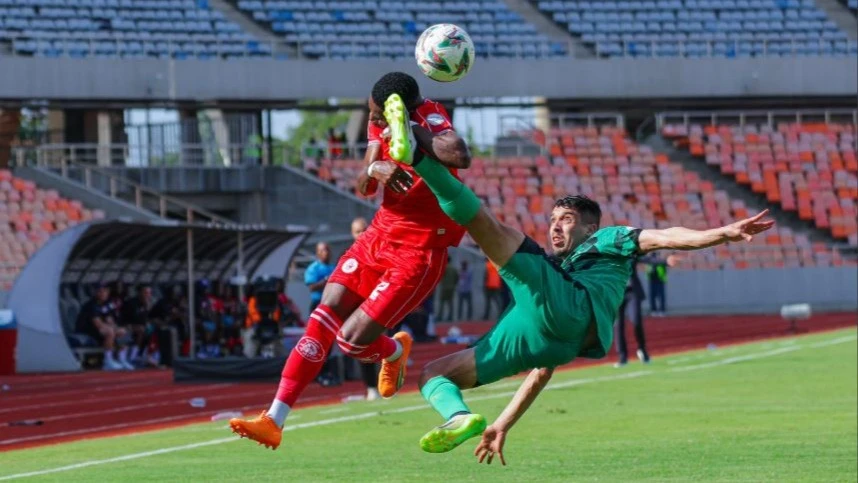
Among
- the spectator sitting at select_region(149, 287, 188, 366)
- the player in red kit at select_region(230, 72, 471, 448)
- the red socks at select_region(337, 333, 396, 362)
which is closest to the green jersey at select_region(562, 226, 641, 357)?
the player in red kit at select_region(230, 72, 471, 448)

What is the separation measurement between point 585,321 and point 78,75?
108 ft

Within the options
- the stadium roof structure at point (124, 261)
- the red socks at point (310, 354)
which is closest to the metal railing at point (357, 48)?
the stadium roof structure at point (124, 261)

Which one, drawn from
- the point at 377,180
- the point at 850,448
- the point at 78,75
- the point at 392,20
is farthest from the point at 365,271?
the point at 392,20

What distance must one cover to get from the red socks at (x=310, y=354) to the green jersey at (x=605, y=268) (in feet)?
5.91

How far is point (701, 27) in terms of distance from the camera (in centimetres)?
4703

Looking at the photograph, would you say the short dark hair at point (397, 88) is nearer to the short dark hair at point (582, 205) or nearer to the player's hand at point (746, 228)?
the short dark hair at point (582, 205)

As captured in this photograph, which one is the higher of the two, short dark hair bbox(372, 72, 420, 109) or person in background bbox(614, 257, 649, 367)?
short dark hair bbox(372, 72, 420, 109)

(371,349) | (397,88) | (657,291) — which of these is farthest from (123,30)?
(397,88)

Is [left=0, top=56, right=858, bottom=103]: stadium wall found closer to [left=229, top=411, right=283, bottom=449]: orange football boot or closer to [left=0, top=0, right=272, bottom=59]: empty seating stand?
[left=0, top=0, right=272, bottom=59]: empty seating stand

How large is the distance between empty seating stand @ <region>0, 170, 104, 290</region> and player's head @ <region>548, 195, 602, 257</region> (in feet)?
72.7

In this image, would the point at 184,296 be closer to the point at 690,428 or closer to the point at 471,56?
the point at 690,428

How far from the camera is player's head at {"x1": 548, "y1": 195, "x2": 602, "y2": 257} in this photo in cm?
877

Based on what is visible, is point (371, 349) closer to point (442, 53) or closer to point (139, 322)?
point (442, 53)

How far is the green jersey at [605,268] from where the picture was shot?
8422 mm
